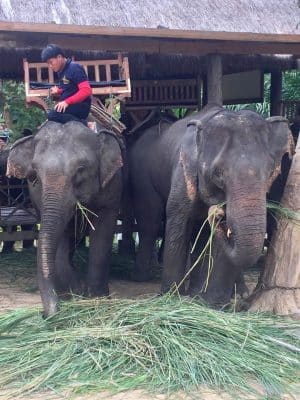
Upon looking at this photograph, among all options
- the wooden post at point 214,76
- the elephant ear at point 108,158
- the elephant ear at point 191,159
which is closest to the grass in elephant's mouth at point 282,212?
the elephant ear at point 191,159

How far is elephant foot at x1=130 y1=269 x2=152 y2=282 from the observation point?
837 cm

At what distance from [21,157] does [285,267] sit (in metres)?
2.58

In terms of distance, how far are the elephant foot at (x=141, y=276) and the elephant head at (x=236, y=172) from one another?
7.72ft

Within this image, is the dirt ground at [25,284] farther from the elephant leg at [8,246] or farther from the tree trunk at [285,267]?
the tree trunk at [285,267]

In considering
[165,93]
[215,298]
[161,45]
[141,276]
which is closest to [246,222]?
[215,298]

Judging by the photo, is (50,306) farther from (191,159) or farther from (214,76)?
(214,76)

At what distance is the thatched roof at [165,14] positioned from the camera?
8.62 metres

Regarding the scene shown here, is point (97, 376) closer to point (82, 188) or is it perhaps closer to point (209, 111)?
point (82, 188)

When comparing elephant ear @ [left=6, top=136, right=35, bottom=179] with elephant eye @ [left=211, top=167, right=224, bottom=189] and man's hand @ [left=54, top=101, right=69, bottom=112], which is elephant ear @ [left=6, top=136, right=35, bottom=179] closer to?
man's hand @ [left=54, top=101, right=69, bottom=112]

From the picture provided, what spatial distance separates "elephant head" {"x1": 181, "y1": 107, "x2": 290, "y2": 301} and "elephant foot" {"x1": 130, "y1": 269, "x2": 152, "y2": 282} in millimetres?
2353

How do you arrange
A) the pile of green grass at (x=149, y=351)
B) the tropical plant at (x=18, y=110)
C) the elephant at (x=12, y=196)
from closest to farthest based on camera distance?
the pile of green grass at (x=149, y=351)
the elephant at (x=12, y=196)
the tropical plant at (x=18, y=110)

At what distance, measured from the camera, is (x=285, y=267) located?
19.2ft

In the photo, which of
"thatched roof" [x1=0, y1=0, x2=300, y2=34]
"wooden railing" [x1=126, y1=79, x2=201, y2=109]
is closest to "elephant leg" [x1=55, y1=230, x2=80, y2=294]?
"thatched roof" [x1=0, y1=0, x2=300, y2=34]

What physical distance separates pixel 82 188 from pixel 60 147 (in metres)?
0.44
